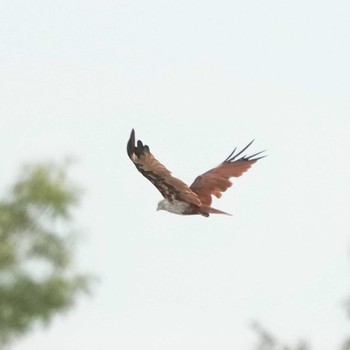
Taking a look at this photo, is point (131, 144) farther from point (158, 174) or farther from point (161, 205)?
point (161, 205)

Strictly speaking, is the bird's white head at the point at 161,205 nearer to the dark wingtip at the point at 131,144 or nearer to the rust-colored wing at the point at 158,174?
the rust-colored wing at the point at 158,174

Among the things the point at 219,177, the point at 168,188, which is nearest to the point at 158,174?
the point at 168,188

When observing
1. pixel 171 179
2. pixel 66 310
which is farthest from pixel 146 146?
pixel 66 310

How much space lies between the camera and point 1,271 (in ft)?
80.0

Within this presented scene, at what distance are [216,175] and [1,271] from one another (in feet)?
18.2

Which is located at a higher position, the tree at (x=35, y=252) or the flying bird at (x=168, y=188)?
the tree at (x=35, y=252)

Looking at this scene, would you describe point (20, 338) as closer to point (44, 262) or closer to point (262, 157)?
point (44, 262)

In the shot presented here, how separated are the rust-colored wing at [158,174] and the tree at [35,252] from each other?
580 cm

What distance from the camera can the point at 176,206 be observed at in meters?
18.1

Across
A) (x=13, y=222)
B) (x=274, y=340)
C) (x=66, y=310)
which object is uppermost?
(x=13, y=222)

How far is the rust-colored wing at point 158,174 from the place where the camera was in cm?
1772

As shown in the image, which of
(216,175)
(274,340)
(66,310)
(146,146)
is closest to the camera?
(274,340)

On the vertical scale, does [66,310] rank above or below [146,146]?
above

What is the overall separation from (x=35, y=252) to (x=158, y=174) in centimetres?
688
